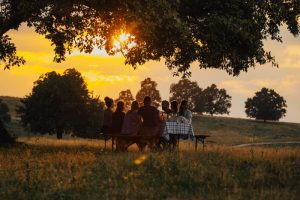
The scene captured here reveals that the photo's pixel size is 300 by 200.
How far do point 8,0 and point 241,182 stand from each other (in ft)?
51.1

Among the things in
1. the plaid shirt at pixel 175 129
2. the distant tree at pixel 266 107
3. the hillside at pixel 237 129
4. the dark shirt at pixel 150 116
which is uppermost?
the distant tree at pixel 266 107

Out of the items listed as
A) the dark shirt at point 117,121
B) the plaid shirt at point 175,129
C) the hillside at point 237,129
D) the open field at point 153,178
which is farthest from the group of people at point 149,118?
the hillside at point 237,129

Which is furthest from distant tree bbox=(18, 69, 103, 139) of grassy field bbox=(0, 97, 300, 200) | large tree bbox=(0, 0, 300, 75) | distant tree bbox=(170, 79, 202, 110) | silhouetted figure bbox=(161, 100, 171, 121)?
distant tree bbox=(170, 79, 202, 110)

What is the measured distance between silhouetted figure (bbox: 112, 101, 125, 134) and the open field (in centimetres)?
623

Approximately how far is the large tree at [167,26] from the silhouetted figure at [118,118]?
8.73ft

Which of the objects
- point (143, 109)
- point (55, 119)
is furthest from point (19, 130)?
point (143, 109)

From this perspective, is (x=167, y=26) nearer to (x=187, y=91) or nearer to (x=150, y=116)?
(x=150, y=116)

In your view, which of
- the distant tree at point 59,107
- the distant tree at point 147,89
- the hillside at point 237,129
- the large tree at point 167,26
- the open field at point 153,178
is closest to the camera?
the open field at point 153,178

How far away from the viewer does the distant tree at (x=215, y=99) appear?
126m

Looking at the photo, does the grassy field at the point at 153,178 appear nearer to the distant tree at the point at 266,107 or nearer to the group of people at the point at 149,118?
the group of people at the point at 149,118

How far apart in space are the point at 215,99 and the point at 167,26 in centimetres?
10990

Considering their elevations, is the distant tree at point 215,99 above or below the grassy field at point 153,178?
above

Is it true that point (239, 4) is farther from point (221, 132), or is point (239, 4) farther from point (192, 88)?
point (192, 88)

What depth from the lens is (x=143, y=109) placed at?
21.2m
